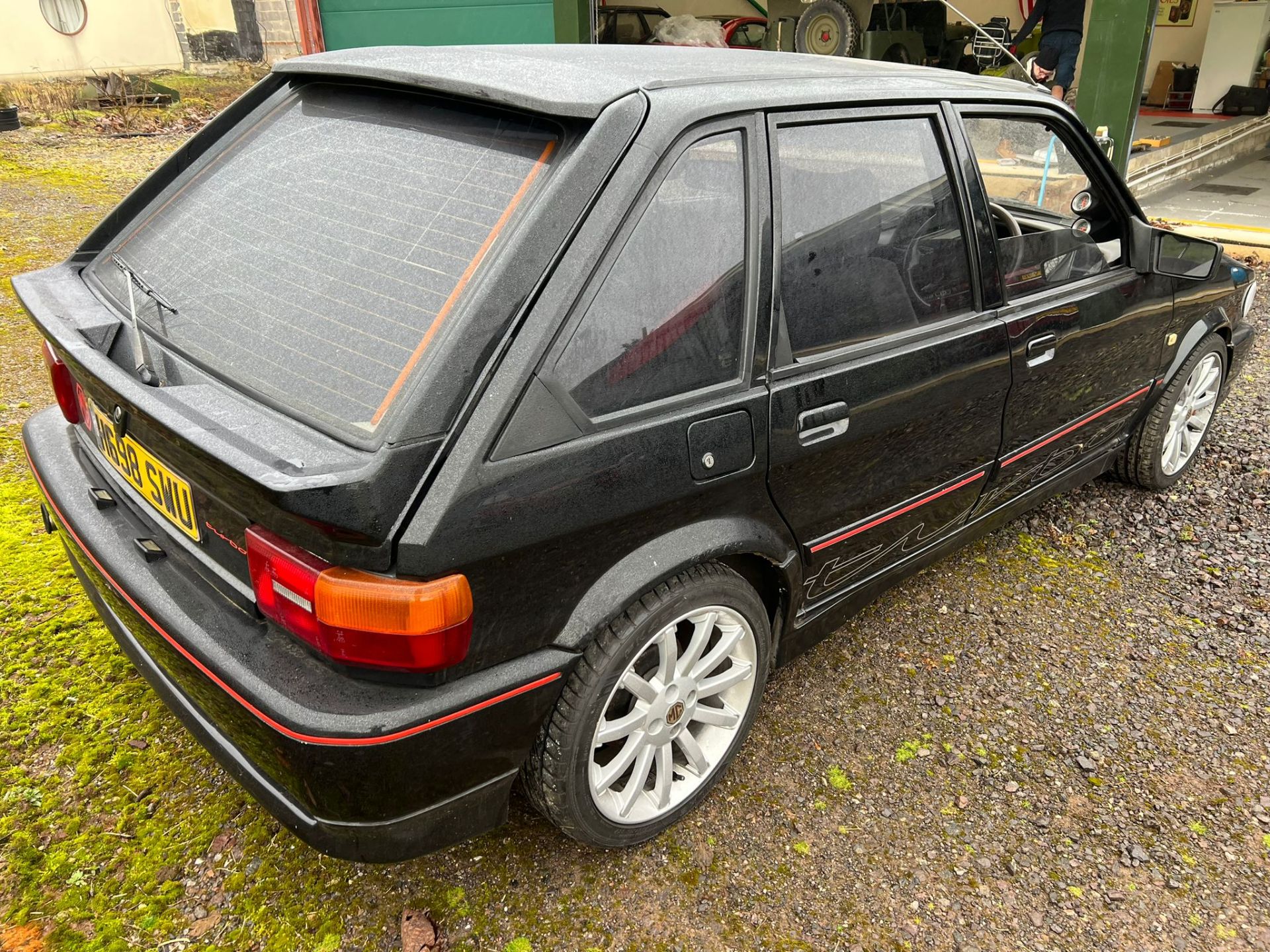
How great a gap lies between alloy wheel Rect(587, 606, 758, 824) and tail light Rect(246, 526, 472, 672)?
0.47m

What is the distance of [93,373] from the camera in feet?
5.93

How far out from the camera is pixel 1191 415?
12.6 feet

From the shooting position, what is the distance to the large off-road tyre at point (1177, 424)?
11.7ft

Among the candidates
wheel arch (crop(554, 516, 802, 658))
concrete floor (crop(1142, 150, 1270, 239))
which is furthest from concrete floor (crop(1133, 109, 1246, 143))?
wheel arch (crop(554, 516, 802, 658))

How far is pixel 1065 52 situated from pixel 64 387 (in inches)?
341

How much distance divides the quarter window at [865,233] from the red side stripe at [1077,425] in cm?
61

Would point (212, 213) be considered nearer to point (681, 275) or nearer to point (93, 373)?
point (93, 373)

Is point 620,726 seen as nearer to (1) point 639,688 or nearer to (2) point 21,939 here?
(1) point 639,688

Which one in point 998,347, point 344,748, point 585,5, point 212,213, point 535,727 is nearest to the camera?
point 344,748

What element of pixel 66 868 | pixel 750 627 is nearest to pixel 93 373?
pixel 66 868

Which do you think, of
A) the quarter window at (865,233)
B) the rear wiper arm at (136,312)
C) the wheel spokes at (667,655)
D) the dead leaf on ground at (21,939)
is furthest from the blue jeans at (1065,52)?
the dead leaf on ground at (21,939)

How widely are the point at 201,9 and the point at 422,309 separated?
17974 mm

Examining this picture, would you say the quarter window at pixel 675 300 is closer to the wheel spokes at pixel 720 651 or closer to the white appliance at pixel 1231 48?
Answer: the wheel spokes at pixel 720 651

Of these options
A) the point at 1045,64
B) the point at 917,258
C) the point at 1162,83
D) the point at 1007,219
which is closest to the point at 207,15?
the point at 1045,64
